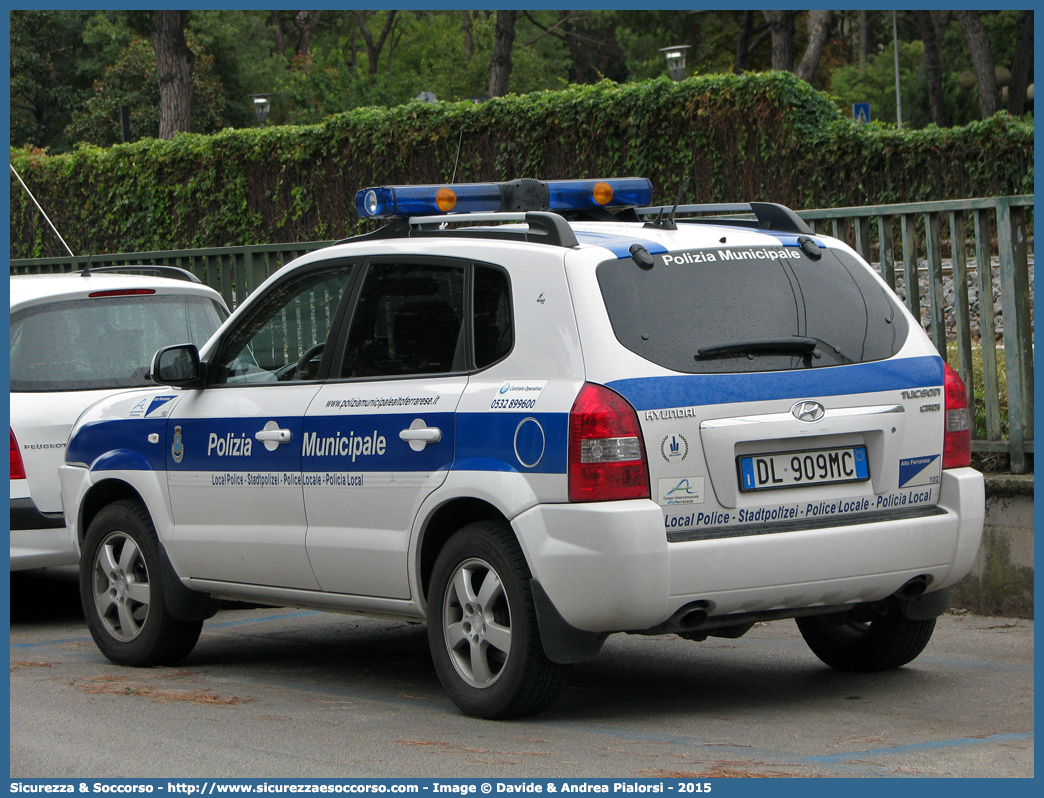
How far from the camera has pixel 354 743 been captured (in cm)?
539

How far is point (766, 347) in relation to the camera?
5.55 meters

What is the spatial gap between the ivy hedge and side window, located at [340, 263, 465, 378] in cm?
590

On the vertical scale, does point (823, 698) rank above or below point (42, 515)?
below

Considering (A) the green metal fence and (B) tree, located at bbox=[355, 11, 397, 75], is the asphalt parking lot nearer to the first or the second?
(A) the green metal fence

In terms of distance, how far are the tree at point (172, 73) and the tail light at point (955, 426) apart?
2332 cm

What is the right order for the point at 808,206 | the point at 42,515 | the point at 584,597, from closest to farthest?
the point at 584,597 < the point at 42,515 < the point at 808,206

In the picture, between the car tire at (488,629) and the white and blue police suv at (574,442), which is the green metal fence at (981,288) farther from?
the car tire at (488,629)

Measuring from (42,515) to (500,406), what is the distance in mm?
3816

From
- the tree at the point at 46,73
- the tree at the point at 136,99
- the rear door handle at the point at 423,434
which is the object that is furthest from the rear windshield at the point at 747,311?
the tree at the point at 46,73

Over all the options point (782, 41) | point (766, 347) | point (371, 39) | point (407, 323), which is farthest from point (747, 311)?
point (371, 39)

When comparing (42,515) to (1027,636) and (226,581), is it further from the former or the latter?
(1027,636)

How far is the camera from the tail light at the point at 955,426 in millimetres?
5887

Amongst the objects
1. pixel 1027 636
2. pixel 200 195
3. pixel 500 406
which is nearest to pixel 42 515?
pixel 500 406

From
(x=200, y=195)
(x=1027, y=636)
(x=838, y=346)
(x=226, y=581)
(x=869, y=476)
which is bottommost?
(x=1027, y=636)
